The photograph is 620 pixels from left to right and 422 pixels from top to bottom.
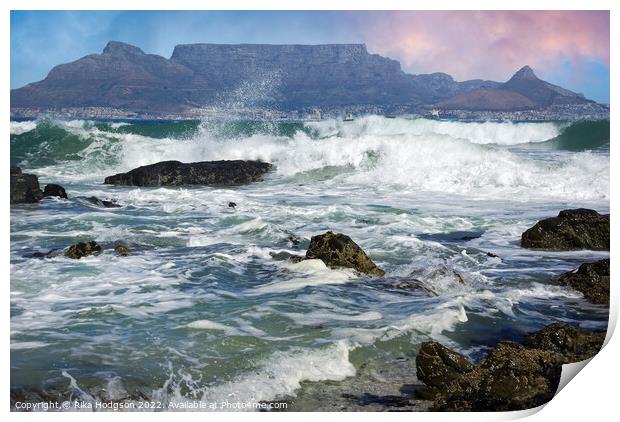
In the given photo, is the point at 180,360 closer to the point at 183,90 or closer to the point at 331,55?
the point at 331,55

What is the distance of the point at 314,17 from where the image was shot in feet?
18.5

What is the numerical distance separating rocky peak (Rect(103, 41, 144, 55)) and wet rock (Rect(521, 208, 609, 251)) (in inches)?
179

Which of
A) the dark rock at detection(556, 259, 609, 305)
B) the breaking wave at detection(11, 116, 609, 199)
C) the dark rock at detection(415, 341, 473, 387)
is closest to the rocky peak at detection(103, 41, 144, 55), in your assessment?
the dark rock at detection(415, 341, 473, 387)

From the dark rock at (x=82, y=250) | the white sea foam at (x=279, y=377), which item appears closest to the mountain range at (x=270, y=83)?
the dark rock at (x=82, y=250)

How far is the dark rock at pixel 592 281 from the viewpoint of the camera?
236 inches

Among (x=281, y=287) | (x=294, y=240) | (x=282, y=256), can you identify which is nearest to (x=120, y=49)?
→ (x=282, y=256)

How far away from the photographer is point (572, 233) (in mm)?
7773

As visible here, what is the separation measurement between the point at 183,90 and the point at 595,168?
7.44 m

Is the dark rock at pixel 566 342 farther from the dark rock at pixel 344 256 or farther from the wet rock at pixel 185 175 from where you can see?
the wet rock at pixel 185 175

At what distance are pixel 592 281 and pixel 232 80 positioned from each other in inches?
303

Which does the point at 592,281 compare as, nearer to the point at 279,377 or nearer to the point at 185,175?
the point at 279,377

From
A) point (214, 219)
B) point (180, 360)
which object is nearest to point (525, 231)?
point (214, 219)

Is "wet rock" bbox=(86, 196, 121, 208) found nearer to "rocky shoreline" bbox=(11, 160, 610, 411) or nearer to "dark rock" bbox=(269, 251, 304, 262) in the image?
"rocky shoreline" bbox=(11, 160, 610, 411)

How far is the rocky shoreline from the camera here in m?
4.23
